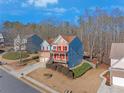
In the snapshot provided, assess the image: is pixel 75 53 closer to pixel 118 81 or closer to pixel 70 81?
pixel 70 81

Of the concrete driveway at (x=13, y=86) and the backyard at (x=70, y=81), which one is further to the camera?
the concrete driveway at (x=13, y=86)

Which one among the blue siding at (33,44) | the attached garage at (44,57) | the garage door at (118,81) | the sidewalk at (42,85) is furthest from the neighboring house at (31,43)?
the garage door at (118,81)

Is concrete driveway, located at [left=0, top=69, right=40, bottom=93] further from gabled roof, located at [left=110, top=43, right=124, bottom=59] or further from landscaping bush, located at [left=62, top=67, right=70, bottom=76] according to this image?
gabled roof, located at [left=110, top=43, right=124, bottom=59]

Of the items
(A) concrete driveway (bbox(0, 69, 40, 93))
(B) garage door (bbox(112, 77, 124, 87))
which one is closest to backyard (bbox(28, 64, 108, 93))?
(B) garage door (bbox(112, 77, 124, 87))

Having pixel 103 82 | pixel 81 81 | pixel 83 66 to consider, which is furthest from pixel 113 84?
pixel 83 66

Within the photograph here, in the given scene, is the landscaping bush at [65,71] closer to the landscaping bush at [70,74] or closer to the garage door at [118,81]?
the landscaping bush at [70,74]

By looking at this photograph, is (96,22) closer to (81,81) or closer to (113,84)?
(81,81)
